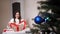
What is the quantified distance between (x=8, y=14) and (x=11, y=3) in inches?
20.2

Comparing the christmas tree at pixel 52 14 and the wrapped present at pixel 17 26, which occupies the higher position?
the christmas tree at pixel 52 14

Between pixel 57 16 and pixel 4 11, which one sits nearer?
pixel 57 16

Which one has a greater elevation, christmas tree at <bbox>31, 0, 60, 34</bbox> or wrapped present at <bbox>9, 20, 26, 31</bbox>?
christmas tree at <bbox>31, 0, 60, 34</bbox>

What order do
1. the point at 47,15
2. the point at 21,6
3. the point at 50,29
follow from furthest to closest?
the point at 21,6, the point at 50,29, the point at 47,15

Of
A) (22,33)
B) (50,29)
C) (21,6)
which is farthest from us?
(21,6)

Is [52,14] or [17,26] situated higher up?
[52,14]

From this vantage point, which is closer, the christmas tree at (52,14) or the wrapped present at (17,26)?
the christmas tree at (52,14)

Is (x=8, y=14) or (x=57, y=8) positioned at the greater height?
(x=57, y=8)

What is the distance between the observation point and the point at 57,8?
44.4 inches

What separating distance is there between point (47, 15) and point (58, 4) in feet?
0.78

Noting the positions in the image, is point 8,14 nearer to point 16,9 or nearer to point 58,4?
point 16,9

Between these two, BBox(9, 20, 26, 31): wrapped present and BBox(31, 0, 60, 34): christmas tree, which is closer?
BBox(31, 0, 60, 34): christmas tree

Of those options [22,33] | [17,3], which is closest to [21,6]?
[17,3]

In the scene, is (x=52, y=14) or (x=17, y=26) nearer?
(x=52, y=14)
